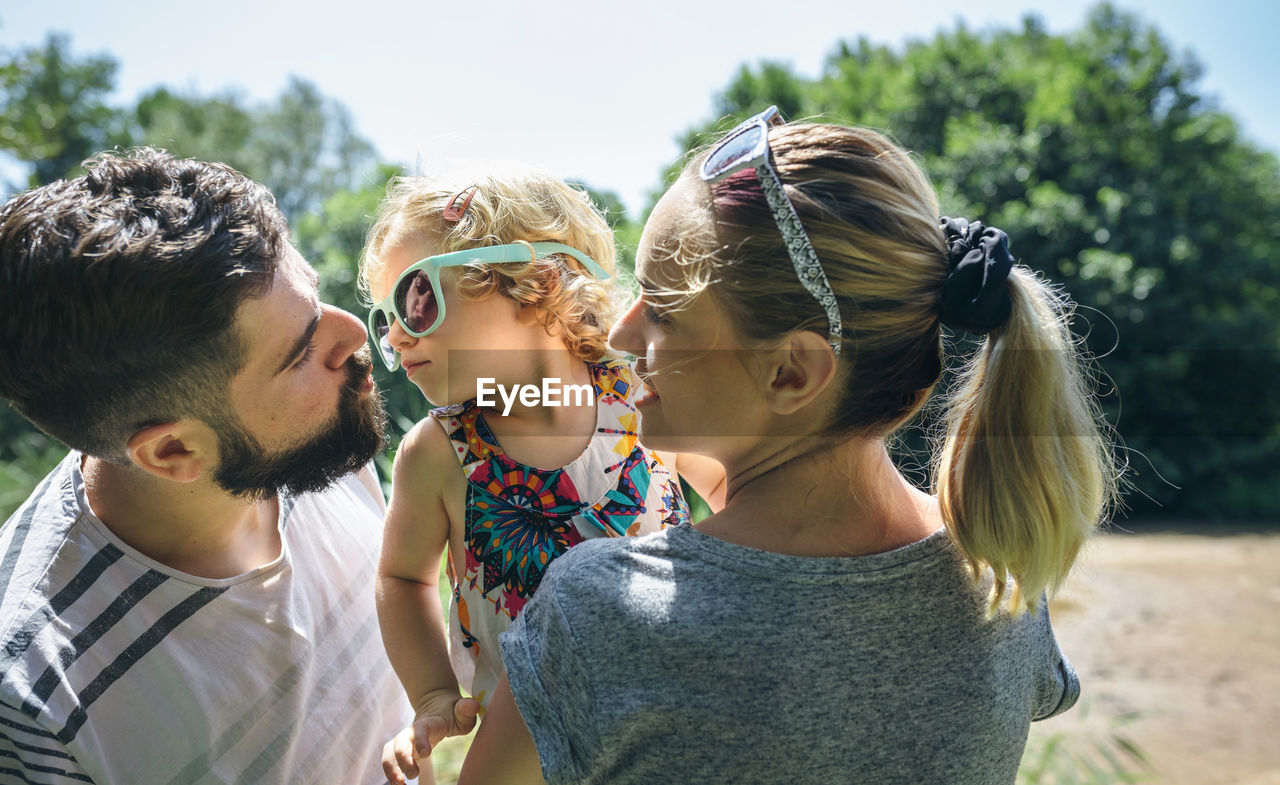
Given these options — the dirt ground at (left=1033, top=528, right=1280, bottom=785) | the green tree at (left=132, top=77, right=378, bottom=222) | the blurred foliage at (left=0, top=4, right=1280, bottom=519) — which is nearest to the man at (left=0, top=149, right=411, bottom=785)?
the dirt ground at (left=1033, top=528, right=1280, bottom=785)

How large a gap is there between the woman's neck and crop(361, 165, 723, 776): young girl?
563mm

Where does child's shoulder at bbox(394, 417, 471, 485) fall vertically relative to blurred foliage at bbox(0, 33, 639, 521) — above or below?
above

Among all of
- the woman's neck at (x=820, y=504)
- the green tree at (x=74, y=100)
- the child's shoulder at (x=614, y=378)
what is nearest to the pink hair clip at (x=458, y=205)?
the child's shoulder at (x=614, y=378)

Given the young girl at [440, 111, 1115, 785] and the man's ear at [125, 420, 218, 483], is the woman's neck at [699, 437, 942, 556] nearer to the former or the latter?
the young girl at [440, 111, 1115, 785]

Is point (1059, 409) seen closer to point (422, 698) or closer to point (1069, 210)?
point (422, 698)

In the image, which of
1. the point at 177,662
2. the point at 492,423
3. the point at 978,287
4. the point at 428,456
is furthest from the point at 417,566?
the point at 978,287

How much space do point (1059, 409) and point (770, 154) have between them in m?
0.58

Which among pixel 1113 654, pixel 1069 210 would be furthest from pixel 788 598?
pixel 1069 210

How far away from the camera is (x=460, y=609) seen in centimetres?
187

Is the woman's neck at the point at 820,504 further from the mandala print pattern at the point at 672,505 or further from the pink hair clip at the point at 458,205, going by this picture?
the pink hair clip at the point at 458,205

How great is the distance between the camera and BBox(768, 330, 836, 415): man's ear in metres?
1.29

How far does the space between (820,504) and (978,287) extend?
0.40 meters

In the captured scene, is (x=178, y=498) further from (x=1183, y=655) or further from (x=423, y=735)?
(x=1183, y=655)

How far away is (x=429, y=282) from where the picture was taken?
1965mm
